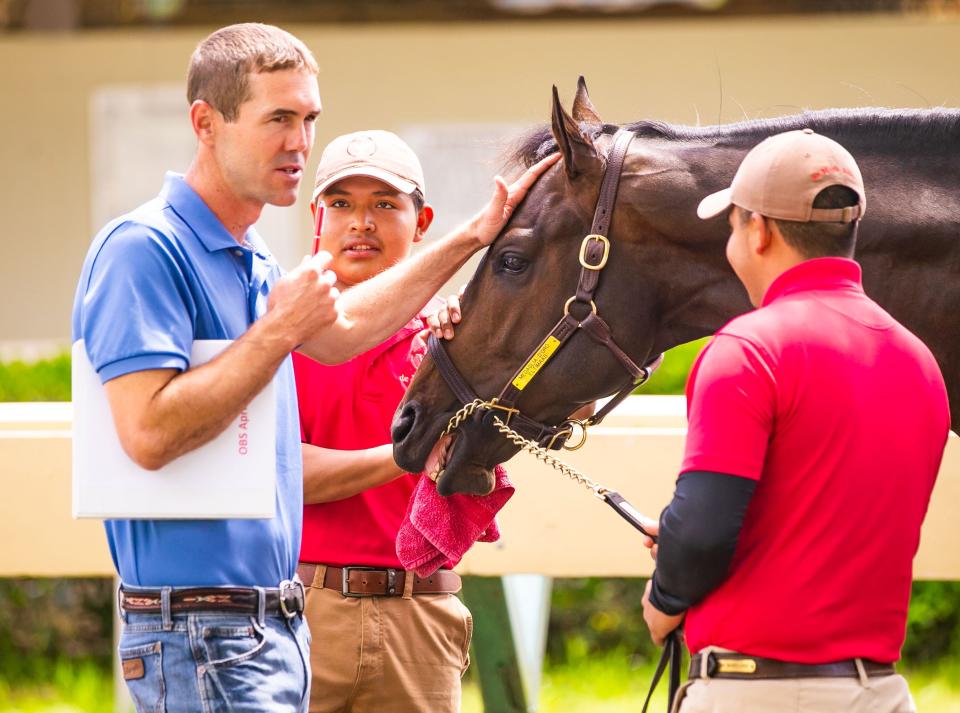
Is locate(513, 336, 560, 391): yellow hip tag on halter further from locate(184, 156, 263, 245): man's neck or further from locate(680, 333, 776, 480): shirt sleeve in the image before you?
locate(680, 333, 776, 480): shirt sleeve

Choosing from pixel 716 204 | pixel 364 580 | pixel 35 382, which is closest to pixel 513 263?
pixel 716 204

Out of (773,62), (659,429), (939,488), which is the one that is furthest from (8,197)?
(939,488)

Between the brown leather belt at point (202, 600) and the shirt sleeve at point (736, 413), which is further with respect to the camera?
the brown leather belt at point (202, 600)

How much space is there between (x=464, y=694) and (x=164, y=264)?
366 centimetres

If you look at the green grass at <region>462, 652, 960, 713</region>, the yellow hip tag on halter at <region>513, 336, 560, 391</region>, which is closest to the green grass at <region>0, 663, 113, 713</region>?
the green grass at <region>462, 652, 960, 713</region>

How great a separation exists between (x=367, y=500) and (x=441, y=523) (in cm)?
25

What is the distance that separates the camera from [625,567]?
4.36 meters

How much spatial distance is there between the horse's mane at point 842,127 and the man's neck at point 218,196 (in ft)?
2.91

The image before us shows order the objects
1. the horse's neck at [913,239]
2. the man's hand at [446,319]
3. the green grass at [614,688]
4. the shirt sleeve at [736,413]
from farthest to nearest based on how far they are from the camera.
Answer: the green grass at [614,688] < the man's hand at [446,319] < the horse's neck at [913,239] < the shirt sleeve at [736,413]

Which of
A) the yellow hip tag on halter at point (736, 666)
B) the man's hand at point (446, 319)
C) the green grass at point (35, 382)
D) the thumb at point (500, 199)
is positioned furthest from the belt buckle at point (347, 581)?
the green grass at point (35, 382)

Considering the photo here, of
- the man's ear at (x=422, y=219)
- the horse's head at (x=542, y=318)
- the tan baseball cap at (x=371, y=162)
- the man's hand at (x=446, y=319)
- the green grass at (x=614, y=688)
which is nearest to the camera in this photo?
the horse's head at (x=542, y=318)

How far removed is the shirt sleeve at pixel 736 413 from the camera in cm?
213

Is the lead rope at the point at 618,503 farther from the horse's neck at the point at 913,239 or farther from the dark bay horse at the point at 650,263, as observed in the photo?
the horse's neck at the point at 913,239

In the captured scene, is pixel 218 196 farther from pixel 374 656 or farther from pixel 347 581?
pixel 374 656
